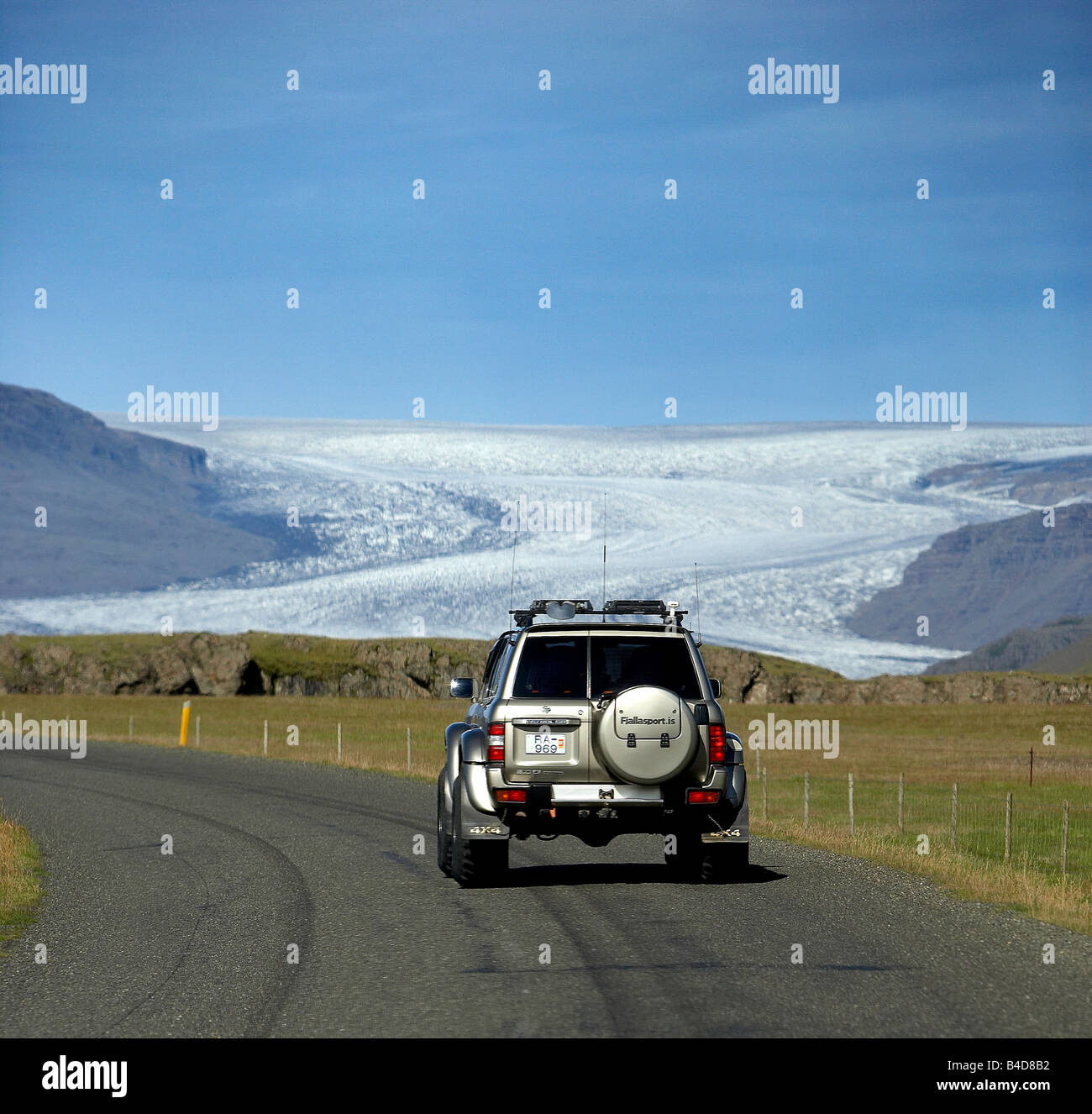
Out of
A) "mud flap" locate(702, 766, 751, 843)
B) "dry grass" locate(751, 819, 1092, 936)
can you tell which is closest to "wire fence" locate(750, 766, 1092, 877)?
"dry grass" locate(751, 819, 1092, 936)

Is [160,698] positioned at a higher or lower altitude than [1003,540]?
lower

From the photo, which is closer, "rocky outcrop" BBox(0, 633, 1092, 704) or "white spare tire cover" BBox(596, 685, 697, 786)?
"white spare tire cover" BBox(596, 685, 697, 786)

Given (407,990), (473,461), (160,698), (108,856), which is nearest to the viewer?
(407,990)

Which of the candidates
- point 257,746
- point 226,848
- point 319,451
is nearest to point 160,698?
point 257,746

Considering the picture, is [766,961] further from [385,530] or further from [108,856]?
[385,530]

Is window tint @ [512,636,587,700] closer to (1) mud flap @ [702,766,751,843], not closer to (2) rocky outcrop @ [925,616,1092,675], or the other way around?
(1) mud flap @ [702,766,751,843]

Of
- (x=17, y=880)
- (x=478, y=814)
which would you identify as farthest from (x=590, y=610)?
(x=17, y=880)

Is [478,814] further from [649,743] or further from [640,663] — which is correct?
[640,663]
